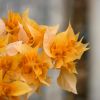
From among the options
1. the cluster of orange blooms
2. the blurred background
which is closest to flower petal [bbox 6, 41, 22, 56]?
the cluster of orange blooms

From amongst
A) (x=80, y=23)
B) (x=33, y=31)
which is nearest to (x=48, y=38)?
(x=33, y=31)

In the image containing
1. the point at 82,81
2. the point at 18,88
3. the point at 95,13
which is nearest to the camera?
the point at 18,88

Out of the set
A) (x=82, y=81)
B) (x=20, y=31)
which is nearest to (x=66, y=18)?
(x=82, y=81)

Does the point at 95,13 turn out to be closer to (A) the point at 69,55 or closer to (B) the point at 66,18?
(B) the point at 66,18

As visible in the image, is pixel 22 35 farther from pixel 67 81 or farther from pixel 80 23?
pixel 80 23

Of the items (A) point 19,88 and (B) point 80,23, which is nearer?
(A) point 19,88

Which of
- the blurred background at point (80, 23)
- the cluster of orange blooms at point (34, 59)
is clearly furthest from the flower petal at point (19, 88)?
the blurred background at point (80, 23)

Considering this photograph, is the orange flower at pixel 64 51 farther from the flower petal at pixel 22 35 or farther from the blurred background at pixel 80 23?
the blurred background at pixel 80 23
